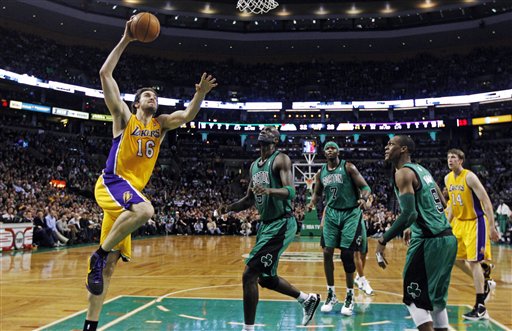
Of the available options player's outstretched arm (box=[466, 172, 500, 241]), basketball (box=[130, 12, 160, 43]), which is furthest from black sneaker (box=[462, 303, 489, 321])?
basketball (box=[130, 12, 160, 43])

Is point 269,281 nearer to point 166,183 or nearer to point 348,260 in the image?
point 348,260

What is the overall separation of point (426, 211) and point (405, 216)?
0.38 m

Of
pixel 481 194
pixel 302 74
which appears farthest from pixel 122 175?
pixel 302 74

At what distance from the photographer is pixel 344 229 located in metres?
6.86

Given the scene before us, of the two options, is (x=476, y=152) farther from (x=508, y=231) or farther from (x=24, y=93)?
(x=24, y=93)

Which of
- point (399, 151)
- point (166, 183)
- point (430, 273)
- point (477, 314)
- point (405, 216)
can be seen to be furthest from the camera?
point (166, 183)

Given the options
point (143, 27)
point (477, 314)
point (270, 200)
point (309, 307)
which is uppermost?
point (143, 27)

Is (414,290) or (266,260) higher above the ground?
(266,260)

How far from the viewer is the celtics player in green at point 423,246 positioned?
3887 mm

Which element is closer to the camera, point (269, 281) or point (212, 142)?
point (269, 281)

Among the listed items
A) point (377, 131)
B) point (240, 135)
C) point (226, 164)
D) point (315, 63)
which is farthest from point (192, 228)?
point (315, 63)

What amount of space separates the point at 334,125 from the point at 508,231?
21022mm

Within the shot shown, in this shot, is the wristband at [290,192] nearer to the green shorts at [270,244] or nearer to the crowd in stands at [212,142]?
the green shorts at [270,244]

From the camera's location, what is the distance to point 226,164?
138ft
